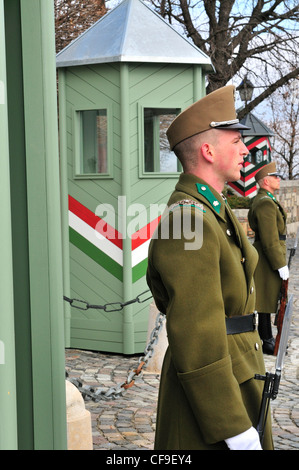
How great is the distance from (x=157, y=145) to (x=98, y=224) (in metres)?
0.99

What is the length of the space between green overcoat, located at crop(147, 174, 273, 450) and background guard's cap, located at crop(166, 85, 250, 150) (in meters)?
0.20

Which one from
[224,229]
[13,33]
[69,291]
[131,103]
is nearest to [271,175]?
[131,103]

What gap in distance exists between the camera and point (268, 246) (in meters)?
7.84

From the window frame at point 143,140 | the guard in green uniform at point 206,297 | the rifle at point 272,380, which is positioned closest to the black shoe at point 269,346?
the window frame at point 143,140

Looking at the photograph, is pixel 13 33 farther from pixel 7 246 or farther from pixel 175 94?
pixel 175 94

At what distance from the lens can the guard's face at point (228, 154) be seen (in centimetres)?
267

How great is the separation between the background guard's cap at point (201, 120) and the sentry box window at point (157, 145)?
16.4 feet

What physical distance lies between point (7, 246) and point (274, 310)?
6.45 metres

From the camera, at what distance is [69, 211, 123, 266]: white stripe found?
775cm

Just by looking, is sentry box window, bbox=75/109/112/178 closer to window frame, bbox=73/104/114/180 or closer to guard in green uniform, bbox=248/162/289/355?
window frame, bbox=73/104/114/180

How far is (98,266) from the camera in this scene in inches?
310

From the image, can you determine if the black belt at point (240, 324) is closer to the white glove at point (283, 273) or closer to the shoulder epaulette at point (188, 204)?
the shoulder epaulette at point (188, 204)

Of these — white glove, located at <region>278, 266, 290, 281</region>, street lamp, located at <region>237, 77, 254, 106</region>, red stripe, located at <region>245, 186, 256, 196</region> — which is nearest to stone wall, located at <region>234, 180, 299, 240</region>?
red stripe, located at <region>245, 186, 256, 196</region>

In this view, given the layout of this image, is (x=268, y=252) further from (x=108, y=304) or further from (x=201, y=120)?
(x=201, y=120)
